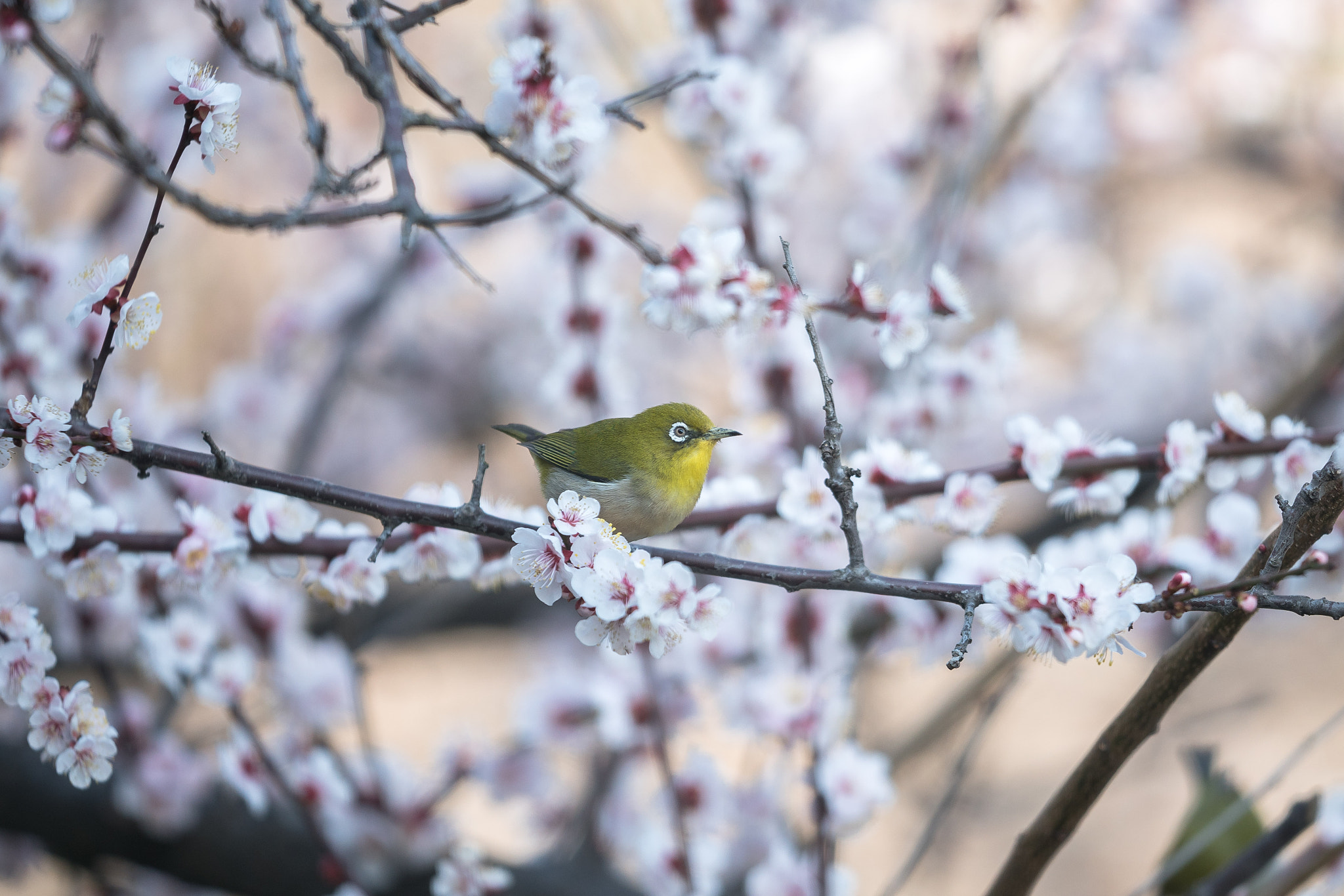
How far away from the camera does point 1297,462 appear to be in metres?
2.16

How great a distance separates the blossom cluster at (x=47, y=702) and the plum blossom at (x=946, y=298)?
1839mm

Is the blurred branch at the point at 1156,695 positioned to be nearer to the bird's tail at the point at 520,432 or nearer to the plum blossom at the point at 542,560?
the plum blossom at the point at 542,560

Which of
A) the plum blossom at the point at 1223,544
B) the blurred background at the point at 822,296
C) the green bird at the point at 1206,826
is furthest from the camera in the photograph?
the blurred background at the point at 822,296

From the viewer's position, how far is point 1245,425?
86.9 inches

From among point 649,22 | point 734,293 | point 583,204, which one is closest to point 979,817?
point 734,293

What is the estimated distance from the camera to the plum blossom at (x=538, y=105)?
2.19 meters

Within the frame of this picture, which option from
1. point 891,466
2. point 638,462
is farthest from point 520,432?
point 891,466

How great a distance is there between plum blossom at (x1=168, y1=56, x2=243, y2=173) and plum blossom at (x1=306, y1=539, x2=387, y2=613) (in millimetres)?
757

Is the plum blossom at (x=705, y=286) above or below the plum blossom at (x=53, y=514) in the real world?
above

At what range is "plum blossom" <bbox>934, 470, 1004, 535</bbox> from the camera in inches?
89.5

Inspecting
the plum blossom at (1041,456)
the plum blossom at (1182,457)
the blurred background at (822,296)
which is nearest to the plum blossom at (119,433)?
the blurred background at (822,296)

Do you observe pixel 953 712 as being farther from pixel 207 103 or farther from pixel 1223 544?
pixel 207 103

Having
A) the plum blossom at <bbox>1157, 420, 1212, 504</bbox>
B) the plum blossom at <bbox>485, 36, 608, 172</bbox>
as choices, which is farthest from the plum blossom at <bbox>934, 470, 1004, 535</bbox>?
the plum blossom at <bbox>485, 36, 608, 172</bbox>

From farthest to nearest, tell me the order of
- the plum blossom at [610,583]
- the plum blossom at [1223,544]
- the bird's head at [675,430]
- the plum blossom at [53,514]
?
the bird's head at [675,430] → the plum blossom at [1223,544] → the plum blossom at [53,514] → the plum blossom at [610,583]
